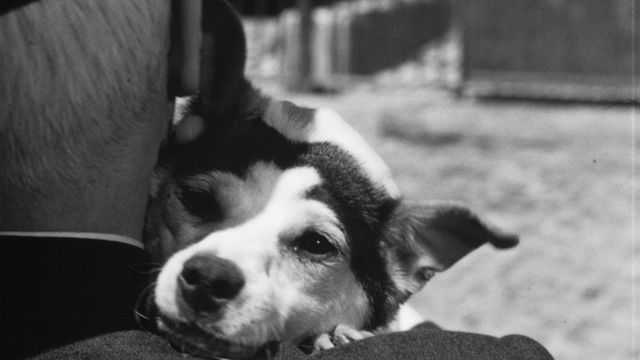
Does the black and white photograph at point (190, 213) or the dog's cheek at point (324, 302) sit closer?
the black and white photograph at point (190, 213)

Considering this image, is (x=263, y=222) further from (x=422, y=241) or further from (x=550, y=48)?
(x=550, y=48)

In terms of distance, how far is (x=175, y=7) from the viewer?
987 millimetres

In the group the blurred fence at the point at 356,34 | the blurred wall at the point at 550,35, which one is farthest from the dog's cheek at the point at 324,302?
the blurred fence at the point at 356,34

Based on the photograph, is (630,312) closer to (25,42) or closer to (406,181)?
(406,181)

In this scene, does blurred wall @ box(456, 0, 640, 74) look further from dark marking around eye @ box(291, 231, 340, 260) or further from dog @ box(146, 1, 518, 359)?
dark marking around eye @ box(291, 231, 340, 260)

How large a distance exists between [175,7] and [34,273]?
1.01ft

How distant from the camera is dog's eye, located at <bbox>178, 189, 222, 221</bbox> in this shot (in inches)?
43.9

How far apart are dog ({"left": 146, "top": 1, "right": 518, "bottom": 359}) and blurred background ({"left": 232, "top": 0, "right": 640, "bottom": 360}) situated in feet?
4.26

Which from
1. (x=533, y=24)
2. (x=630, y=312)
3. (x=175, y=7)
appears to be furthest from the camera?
(x=533, y=24)

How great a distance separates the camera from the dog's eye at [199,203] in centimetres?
111

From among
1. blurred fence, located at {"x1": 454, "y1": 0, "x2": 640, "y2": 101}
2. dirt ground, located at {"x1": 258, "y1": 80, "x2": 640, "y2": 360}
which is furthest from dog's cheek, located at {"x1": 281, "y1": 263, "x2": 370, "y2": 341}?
blurred fence, located at {"x1": 454, "y1": 0, "x2": 640, "y2": 101}

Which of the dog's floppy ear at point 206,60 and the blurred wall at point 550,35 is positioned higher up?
the dog's floppy ear at point 206,60

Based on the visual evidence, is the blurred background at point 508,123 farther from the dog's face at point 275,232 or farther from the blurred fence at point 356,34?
the dog's face at point 275,232

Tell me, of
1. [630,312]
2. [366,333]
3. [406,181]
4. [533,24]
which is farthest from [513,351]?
[533,24]
